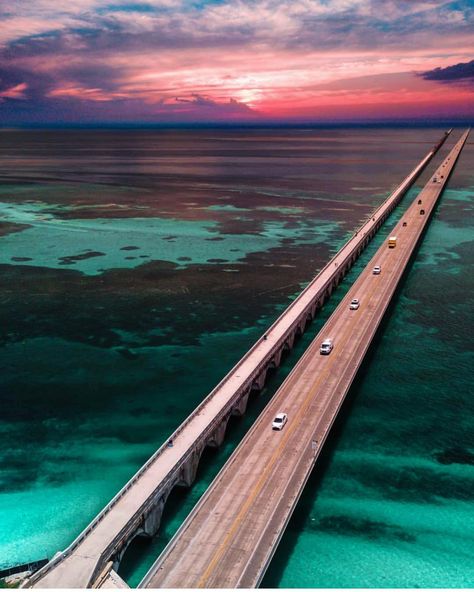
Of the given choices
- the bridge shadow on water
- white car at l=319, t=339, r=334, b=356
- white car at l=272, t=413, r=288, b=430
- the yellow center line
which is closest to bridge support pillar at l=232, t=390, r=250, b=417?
the yellow center line

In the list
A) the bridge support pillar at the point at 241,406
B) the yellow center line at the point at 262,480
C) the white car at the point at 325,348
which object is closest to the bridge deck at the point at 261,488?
the yellow center line at the point at 262,480

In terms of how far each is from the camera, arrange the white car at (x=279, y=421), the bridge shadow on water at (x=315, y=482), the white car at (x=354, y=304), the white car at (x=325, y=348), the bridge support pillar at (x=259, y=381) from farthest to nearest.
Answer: the white car at (x=354, y=304) < the white car at (x=325, y=348) < the bridge support pillar at (x=259, y=381) < the white car at (x=279, y=421) < the bridge shadow on water at (x=315, y=482)

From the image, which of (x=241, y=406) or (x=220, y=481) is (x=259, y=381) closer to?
(x=241, y=406)

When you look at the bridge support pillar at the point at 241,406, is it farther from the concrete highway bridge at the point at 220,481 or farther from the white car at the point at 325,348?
the white car at the point at 325,348

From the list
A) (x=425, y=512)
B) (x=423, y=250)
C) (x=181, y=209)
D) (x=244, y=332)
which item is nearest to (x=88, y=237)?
(x=181, y=209)

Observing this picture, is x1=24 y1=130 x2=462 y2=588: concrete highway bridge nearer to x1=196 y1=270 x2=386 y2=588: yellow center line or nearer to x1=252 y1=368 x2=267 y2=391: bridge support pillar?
x1=196 y1=270 x2=386 y2=588: yellow center line

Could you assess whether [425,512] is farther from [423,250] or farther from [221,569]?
[423,250]
